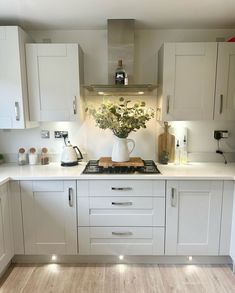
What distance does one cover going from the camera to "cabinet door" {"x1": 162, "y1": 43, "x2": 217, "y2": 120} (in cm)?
218

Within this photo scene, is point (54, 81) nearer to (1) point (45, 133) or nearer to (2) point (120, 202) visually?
(1) point (45, 133)

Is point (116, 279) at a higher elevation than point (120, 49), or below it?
below

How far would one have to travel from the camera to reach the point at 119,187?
208cm

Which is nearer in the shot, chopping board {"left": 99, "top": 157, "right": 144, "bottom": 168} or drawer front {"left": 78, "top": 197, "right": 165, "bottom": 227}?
drawer front {"left": 78, "top": 197, "right": 165, "bottom": 227}

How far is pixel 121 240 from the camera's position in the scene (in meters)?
2.15

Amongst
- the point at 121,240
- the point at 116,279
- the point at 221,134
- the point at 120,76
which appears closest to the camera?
the point at 116,279

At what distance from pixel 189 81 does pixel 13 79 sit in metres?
1.67

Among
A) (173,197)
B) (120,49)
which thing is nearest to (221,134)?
(173,197)

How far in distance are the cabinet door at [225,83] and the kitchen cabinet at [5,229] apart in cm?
209

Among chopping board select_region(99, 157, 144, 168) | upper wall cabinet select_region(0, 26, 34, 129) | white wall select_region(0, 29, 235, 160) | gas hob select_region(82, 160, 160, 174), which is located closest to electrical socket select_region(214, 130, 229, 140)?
white wall select_region(0, 29, 235, 160)

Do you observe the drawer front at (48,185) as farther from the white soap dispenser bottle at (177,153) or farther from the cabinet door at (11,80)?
the white soap dispenser bottle at (177,153)

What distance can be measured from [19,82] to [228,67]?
1.99 meters

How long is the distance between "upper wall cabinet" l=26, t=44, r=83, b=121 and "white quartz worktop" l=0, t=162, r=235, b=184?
51cm

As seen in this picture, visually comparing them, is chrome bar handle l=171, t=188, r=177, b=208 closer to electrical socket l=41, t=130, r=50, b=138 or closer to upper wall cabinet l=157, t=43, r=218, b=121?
upper wall cabinet l=157, t=43, r=218, b=121
